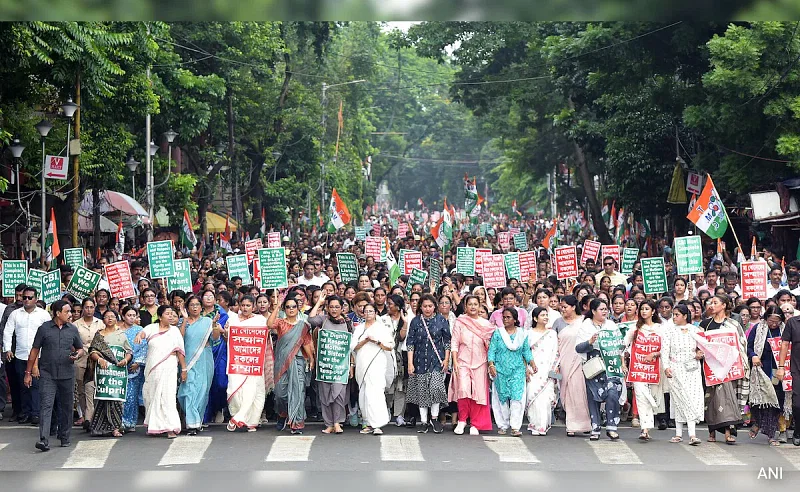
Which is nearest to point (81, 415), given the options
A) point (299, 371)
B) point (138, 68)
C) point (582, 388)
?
point (299, 371)

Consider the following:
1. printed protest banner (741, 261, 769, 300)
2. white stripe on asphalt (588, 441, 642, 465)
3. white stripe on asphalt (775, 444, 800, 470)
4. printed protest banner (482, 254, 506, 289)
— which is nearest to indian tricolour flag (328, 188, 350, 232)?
printed protest banner (482, 254, 506, 289)

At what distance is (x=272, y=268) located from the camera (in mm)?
17953

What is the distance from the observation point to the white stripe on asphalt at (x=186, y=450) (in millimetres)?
10188

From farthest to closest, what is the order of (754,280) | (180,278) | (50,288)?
1. (180,278)
2. (50,288)
3. (754,280)

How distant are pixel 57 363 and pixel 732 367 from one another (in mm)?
6499

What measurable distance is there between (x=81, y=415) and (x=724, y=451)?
679 cm

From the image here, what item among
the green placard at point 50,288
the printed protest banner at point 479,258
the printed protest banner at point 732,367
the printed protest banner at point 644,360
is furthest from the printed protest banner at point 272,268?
the printed protest banner at point 732,367

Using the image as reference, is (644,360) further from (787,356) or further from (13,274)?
(13,274)

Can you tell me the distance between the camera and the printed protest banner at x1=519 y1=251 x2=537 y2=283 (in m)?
20.5

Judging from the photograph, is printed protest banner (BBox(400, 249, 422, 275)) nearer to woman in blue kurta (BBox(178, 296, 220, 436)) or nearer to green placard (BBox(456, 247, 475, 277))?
green placard (BBox(456, 247, 475, 277))

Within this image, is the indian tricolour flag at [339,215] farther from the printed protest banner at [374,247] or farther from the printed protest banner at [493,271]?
the printed protest banner at [493,271]

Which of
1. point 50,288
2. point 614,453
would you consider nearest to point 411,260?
point 50,288

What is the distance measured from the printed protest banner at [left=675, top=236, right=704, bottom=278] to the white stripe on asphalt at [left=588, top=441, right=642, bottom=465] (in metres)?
6.50

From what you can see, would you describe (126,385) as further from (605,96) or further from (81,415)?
(605,96)
